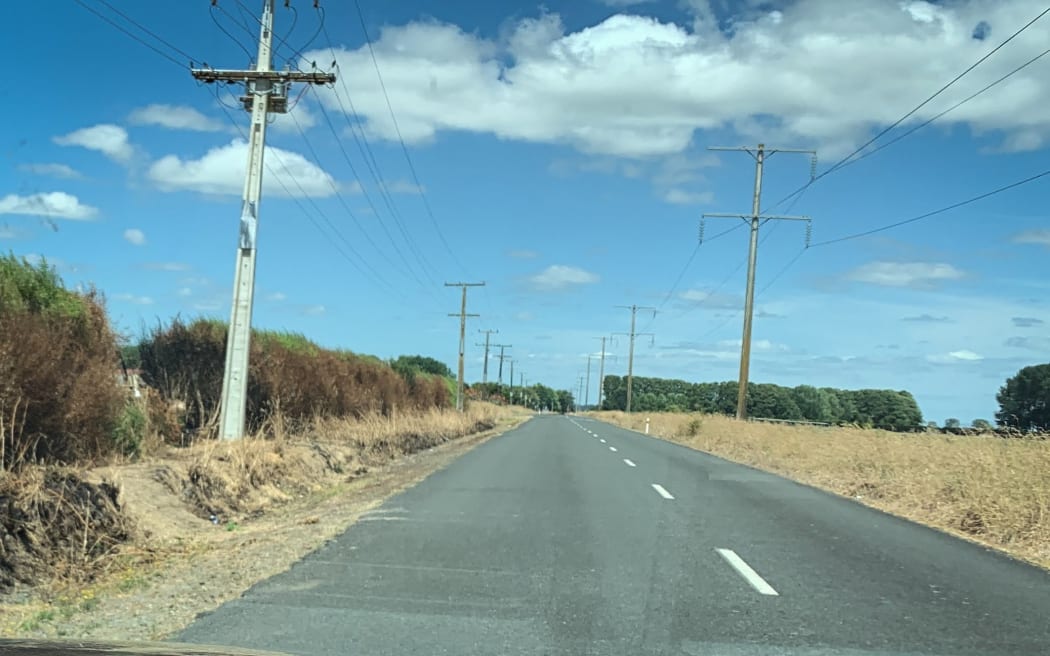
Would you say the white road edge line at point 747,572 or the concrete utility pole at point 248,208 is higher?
the concrete utility pole at point 248,208

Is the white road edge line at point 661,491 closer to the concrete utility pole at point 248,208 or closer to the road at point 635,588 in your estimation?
the road at point 635,588

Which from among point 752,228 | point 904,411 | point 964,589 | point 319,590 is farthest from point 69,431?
point 904,411

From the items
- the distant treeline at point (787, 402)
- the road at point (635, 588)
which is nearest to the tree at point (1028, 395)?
the distant treeline at point (787, 402)

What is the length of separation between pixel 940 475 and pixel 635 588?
440 inches

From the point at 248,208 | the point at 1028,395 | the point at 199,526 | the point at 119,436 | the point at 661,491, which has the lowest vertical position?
the point at 199,526

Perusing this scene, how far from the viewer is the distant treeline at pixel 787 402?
52569 millimetres

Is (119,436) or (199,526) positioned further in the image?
(119,436)

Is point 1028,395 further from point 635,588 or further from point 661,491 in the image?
point 635,588

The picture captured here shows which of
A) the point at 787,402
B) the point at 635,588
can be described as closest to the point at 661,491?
the point at 635,588

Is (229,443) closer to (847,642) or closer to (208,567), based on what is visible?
(208,567)

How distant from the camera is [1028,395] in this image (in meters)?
25.6

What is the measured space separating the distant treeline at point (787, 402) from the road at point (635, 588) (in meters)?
16.1

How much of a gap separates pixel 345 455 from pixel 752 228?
23.4 meters

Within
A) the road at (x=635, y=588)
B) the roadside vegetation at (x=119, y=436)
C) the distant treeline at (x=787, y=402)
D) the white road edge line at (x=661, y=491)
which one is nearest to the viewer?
the road at (x=635, y=588)
